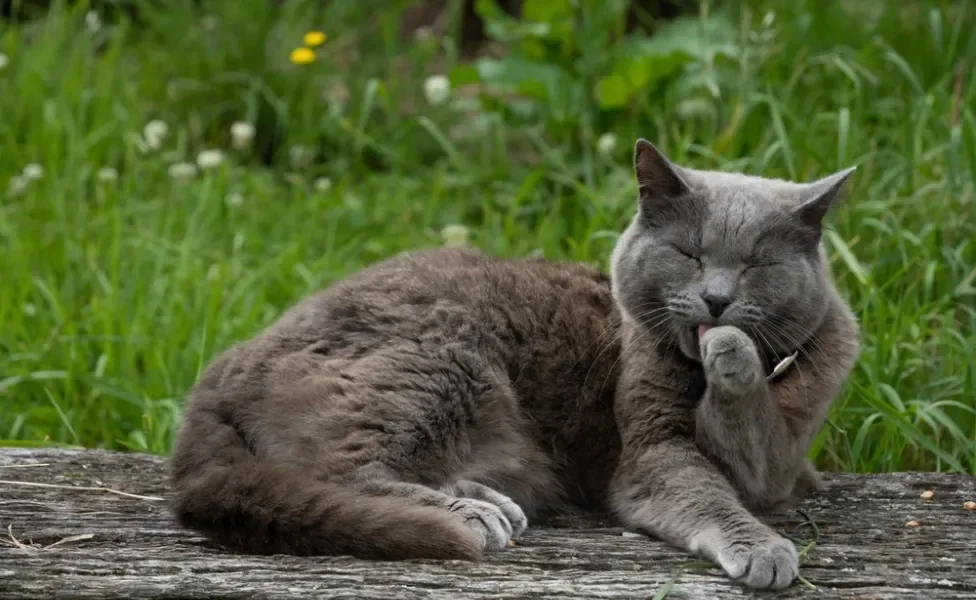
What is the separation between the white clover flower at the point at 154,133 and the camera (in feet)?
15.2

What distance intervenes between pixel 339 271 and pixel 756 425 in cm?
200

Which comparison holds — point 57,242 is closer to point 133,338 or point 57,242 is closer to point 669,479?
point 133,338

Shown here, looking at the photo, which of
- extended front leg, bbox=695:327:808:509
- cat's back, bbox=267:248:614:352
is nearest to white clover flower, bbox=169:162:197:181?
cat's back, bbox=267:248:614:352

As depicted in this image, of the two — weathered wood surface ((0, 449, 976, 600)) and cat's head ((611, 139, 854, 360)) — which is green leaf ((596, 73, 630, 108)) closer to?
cat's head ((611, 139, 854, 360))

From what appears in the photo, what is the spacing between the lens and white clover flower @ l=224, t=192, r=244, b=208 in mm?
4430

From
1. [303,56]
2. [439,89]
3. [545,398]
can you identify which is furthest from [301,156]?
[545,398]

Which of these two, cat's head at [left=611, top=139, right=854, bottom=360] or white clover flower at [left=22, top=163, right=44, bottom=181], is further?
white clover flower at [left=22, top=163, right=44, bottom=181]

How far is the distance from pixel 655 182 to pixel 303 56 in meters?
2.75

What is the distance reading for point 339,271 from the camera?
4.07 meters

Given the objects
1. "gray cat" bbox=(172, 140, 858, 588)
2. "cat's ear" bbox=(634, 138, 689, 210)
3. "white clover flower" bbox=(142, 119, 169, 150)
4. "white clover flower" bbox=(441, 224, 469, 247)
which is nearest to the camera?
"gray cat" bbox=(172, 140, 858, 588)

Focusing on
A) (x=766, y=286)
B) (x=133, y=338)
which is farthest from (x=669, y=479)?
(x=133, y=338)

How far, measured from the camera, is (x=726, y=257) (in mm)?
2400

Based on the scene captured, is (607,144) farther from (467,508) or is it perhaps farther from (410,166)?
(467,508)

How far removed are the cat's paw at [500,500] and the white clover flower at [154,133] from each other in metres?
2.64
